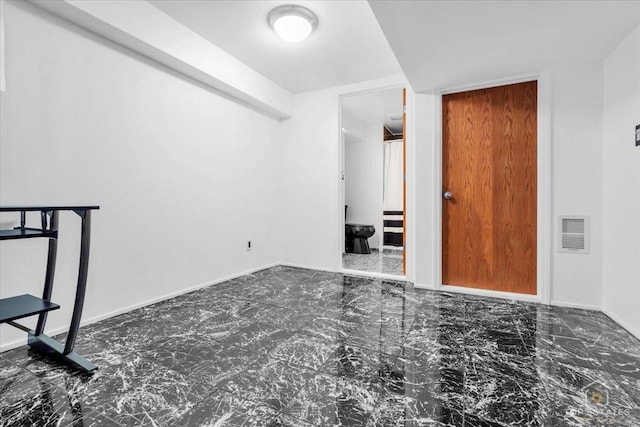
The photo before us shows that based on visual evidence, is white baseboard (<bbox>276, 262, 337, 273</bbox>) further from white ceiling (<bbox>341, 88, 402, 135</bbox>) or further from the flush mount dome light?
the flush mount dome light

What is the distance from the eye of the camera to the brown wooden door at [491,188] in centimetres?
277

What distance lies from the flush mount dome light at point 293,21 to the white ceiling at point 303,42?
5 cm

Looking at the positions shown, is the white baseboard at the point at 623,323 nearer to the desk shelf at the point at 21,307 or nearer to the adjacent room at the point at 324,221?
the adjacent room at the point at 324,221

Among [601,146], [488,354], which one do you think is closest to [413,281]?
[488,354]

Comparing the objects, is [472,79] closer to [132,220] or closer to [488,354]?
[488,354]

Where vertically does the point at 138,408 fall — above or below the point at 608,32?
below

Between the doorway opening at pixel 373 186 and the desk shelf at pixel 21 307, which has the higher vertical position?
the doorway opening at pixel 373 186

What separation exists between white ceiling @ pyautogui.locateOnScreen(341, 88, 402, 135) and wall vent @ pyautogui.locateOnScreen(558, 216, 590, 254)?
2.48 m

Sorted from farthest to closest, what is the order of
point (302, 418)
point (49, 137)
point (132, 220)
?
point (132, 220) → point (49, 137) → point (302, 418)

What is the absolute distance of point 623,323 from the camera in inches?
85.0

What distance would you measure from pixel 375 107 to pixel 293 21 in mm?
2690

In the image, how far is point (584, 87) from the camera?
8.30 feet

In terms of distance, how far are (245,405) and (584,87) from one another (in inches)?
131

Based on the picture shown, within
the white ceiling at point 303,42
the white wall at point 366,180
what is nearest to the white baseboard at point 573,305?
the white ceiling at point 303,42
